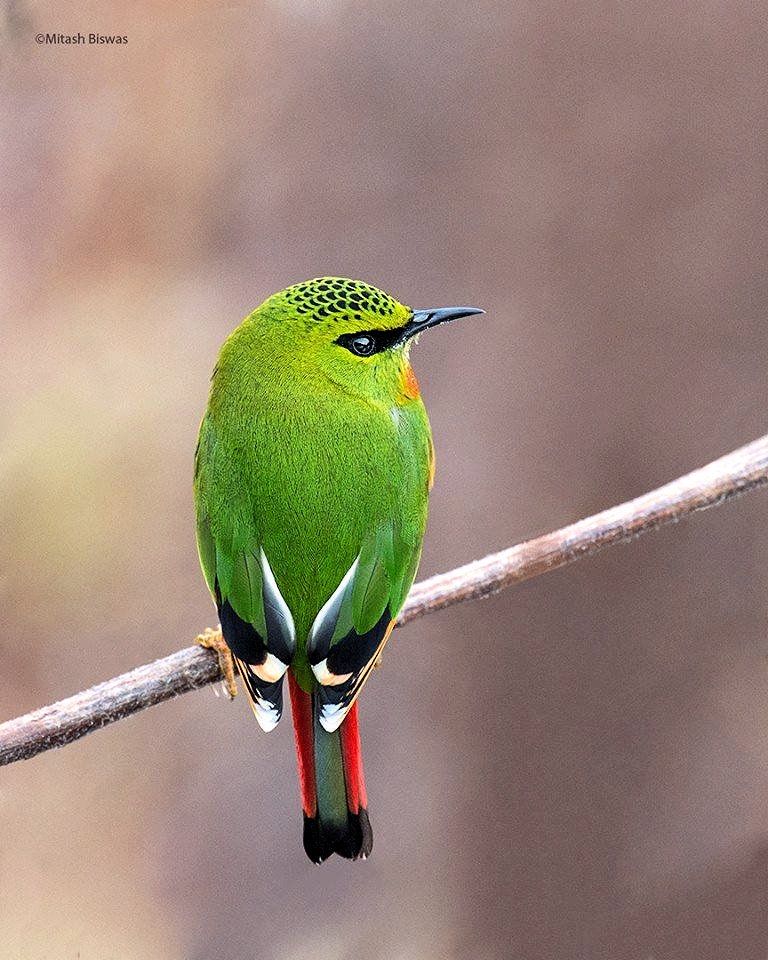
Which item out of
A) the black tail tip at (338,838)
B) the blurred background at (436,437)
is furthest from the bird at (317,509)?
the blurred background at (436,437)

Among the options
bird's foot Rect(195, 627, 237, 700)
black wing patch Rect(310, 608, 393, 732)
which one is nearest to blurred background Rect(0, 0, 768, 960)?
bird's foot Rect(195, 627, 237, 700)

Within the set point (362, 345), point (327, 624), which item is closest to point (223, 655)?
point (327, 624)

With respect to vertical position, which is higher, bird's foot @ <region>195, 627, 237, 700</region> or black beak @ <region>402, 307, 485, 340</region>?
black beak @ <region>402, 307, 485, 340</region>

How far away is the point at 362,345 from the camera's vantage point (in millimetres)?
1146

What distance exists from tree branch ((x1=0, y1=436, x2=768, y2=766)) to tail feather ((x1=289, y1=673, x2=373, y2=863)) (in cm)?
15

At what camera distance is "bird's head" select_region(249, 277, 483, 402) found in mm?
1110

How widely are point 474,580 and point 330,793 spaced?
0.92ft

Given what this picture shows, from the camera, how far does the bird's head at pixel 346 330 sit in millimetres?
1110

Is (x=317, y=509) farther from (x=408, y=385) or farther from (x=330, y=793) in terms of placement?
(x=330, y=793)

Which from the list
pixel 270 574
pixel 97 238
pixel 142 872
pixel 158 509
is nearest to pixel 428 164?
pixel 97 238

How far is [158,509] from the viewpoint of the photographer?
5.35 ft

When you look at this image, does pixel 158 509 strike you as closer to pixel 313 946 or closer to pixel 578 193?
pixel 313 946

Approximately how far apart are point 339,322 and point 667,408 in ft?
2.82

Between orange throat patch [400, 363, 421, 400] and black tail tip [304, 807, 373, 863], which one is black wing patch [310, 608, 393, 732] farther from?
orange throat patch [400, 363, 421, 400]
